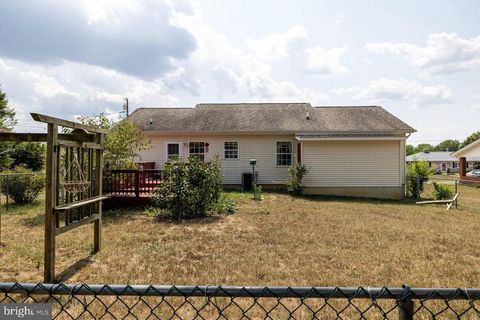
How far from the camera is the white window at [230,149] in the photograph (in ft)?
60.2

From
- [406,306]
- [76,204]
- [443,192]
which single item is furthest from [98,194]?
[443,192]

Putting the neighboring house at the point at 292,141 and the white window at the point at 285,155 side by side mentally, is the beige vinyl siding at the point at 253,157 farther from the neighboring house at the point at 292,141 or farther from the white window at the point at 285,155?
the white window at the point at 285,155

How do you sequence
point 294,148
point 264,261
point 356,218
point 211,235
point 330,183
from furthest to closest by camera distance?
point 294,148, point 330,183, point 356,218, point 211,235, point 264,261

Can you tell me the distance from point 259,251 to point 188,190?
389 centimetres

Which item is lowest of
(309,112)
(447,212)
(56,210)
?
(447,212)

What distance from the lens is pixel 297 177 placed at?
16.2 metres

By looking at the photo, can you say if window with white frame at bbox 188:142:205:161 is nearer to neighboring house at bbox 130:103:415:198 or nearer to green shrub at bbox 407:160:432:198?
neighboring house at bbox 130:103:415:198

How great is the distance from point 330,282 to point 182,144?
14755 millimetres

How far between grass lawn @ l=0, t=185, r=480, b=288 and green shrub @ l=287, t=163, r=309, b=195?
6004 millimetres

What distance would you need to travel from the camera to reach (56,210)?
4.69 m

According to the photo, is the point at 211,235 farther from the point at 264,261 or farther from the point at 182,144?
the point at 182,144

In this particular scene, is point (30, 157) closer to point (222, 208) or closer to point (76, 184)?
point (222, 208)

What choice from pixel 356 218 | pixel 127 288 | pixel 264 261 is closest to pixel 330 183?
pixel 356 218

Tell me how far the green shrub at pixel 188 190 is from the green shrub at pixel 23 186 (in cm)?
521
